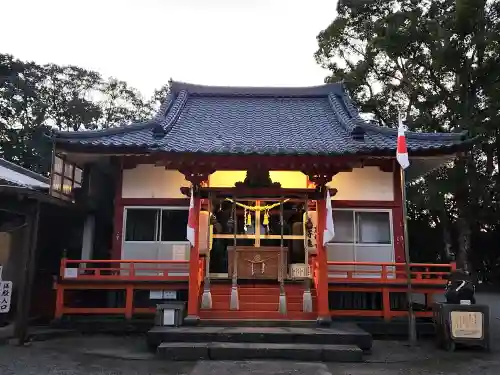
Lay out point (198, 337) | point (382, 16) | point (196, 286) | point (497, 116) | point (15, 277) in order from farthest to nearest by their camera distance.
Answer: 1. point (382, 16)
2. point (497, 116)
3. point (15, 277)
4. point (196, 286)
5. point (198, 337)

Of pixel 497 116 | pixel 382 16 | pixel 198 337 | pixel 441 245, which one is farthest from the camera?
pixel 441 245

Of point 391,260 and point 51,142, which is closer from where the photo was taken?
point 51,142

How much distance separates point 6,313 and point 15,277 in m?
0.98

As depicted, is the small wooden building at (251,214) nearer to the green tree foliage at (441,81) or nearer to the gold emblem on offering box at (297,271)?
the gold emblem on offering box at (297,271)

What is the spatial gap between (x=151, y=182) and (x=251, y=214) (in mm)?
2894

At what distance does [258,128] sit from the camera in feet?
43.1

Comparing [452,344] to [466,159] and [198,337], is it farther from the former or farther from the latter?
[466,159]

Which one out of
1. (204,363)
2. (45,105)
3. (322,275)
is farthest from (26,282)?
(45,105)

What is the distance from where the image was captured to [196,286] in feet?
31.2

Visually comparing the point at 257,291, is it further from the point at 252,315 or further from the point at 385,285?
the point at 385,285

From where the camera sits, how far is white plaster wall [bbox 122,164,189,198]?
474 inches

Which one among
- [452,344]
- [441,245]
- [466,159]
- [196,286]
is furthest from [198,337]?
[441,245]

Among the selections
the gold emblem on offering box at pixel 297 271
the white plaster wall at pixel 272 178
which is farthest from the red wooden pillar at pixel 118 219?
the gold emblem on offering box at pixel 297 271

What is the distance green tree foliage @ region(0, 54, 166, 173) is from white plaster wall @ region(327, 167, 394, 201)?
26.0m
